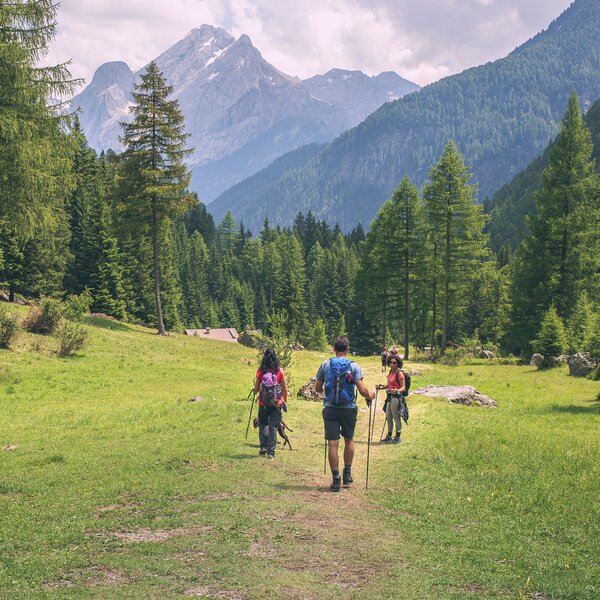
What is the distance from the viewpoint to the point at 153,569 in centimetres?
717

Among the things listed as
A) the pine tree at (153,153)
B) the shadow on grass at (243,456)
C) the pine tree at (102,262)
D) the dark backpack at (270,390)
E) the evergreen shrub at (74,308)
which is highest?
the pine tree at (153,153)

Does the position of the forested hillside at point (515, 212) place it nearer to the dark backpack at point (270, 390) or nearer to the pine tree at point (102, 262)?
the pine tree at point (102, 262)

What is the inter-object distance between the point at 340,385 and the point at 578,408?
46.5ft

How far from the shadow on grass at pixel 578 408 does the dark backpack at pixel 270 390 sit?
12.3m

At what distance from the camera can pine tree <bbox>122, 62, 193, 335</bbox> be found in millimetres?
40188

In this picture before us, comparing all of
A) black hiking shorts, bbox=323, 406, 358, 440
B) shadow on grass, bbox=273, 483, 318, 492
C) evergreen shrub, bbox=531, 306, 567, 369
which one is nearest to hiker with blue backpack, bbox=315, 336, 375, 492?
black hiking shorts, bbox=323, 406, 358, 440

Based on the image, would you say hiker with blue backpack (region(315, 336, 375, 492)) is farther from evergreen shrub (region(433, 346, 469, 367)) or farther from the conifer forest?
evergreen shrub (region(433, 346, 469, 367))

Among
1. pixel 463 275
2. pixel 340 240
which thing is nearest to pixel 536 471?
pixel 463 275

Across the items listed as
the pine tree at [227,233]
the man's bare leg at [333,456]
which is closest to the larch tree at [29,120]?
the man's bare leg at [333,456]

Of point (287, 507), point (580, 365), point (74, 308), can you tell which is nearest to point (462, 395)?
point (580, 365)

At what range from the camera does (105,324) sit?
40.3m

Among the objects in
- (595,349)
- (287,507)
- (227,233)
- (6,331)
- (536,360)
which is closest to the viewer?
(287,507)

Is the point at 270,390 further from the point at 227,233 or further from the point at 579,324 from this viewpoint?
the point at 227,233

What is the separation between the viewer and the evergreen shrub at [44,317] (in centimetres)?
3058
